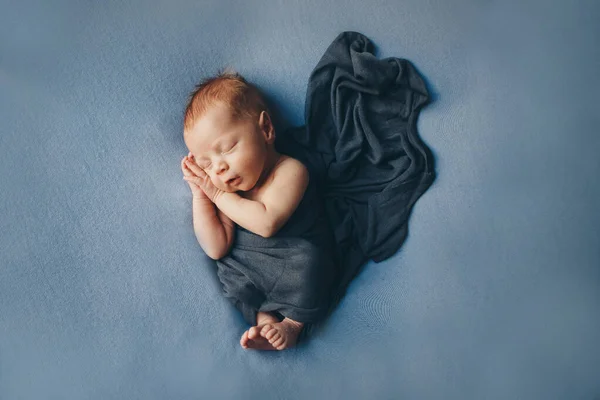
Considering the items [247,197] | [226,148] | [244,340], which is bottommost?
[244,340]

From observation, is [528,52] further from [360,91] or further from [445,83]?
[360,91]

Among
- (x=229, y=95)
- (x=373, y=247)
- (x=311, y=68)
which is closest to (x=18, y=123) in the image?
(x=229, y=95)

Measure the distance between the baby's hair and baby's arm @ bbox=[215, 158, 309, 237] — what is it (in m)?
0.14

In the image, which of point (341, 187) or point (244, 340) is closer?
point (244, 340)

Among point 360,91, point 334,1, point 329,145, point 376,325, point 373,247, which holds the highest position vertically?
point 334,1

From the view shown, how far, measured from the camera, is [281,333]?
4.00 feet

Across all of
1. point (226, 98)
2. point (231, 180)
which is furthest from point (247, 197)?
point (226, 98)

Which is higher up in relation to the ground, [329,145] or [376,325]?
[329,145]

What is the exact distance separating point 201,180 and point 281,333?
34 cm

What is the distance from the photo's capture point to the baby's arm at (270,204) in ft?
3.96

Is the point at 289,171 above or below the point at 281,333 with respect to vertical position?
above

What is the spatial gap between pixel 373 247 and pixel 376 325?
0.53ft

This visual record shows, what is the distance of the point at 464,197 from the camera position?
48.7 inches

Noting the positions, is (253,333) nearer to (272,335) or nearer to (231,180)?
(272,335)
